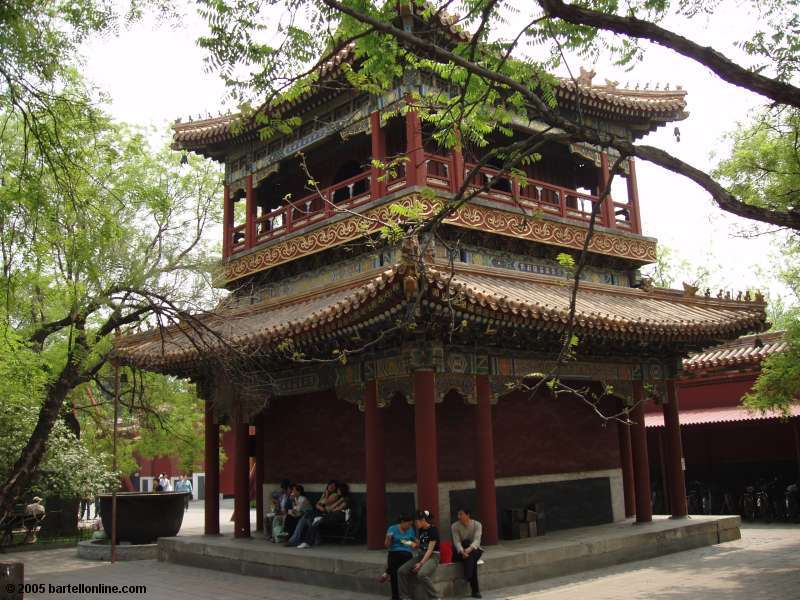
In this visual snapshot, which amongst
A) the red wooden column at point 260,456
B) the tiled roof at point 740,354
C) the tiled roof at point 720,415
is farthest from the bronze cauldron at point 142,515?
the tiled roof at point 740,354

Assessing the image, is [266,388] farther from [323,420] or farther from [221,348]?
[221,348]

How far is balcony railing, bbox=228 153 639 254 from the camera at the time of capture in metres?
12.6

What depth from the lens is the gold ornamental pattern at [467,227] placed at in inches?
477

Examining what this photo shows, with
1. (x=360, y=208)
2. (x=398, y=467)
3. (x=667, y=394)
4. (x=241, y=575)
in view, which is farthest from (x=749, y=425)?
(x=241, y=575)

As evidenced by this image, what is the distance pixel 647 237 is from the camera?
1487 centimetres

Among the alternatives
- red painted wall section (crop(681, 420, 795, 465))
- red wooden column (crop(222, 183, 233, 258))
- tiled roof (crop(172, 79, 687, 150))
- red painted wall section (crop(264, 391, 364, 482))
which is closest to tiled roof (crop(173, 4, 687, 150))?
tiled roof (crop(172, 79, 687, 150))

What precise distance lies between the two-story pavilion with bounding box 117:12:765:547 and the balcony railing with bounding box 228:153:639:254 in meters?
0.05

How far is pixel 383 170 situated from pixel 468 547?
6308 millimetres

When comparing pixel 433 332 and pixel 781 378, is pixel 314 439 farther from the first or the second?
pixel 781 378

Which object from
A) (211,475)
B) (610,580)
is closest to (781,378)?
(610,580)

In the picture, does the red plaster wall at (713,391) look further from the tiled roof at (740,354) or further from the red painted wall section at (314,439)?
the red painted wall section at (314,439)

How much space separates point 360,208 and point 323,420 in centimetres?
393

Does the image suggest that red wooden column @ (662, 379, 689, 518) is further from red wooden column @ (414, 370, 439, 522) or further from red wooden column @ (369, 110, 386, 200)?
red wooden column @ (369, 110, 386, 200)

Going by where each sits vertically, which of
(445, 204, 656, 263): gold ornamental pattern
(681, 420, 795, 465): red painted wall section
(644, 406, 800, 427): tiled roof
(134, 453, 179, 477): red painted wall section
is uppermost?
(445, 204, 656, 263): gold ornamental pattern
